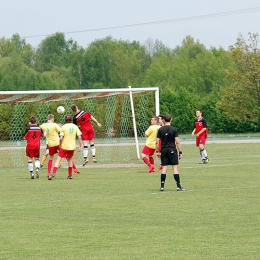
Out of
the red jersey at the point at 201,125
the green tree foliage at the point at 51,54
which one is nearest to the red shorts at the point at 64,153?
the red jersey at the point at 201,125

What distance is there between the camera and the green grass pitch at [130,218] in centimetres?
920

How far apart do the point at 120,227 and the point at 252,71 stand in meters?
51.6

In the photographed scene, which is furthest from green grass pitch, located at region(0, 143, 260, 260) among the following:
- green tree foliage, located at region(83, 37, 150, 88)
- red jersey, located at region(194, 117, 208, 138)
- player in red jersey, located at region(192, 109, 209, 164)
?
green tree foliage, located at region(83, 37, 150, 88)

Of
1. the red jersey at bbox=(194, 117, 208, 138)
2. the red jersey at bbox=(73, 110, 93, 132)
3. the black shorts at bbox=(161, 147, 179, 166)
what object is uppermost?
the red jersey at bbox=(73, 110, 93, 132)

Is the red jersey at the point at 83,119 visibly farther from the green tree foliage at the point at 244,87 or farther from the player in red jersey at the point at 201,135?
the green tree foliage at the point at 244,87

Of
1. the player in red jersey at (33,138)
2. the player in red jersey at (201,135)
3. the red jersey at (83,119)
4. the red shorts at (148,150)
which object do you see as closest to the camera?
the player in red jersey at (33,138)

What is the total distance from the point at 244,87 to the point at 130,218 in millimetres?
51447

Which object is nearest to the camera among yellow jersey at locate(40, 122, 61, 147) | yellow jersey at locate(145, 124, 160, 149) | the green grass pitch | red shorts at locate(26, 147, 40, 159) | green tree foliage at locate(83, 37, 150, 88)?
the green grass pitch

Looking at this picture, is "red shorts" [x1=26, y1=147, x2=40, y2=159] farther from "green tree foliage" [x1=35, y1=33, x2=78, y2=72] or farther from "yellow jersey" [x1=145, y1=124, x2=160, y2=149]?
"green tree foliage" [x1=35, y1=33, x2=78, y2=72]

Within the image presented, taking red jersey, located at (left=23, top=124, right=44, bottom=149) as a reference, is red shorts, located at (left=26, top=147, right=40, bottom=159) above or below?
below

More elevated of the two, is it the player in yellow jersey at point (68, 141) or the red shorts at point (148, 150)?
the player in yellow jersey at point (68, 141)

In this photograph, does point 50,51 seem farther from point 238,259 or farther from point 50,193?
point 238,259

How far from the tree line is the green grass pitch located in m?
43.7

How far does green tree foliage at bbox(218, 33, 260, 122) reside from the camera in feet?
201
